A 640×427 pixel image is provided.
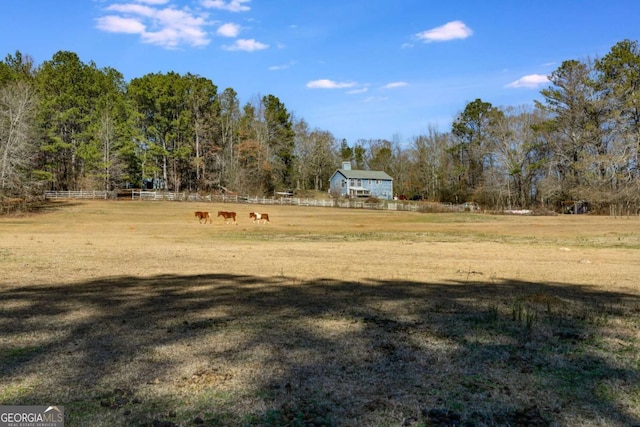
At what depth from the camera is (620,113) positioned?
58.4 meters

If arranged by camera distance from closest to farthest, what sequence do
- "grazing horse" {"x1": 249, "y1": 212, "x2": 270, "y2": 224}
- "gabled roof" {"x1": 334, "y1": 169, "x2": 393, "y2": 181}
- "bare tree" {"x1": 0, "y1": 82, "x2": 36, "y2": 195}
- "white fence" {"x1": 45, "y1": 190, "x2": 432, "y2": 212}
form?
"bare tree" {"x1": 0, "y1": 82, "x2": 36, "y2": 195} → "grazing horse" {"x1": 249, "y1": 212, "x2": 270, "y2": 224} → "white fence" {"x1": 45, "y1": 190, "x2": 432, "y2": 212} → "gabled roof" {"x1": 334, "y1": 169, "x2": 393, "y2": 181}

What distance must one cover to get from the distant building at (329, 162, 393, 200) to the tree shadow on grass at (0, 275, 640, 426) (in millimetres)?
92879

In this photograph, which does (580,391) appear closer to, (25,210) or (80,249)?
(80,249)

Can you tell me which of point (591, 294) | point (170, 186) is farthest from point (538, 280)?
point (170, 186)

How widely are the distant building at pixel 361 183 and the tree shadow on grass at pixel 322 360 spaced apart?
305 ft

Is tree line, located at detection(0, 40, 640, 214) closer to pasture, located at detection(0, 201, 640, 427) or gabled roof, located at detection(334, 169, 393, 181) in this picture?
gabled roof, located at detection(334, 169, 393, 181)

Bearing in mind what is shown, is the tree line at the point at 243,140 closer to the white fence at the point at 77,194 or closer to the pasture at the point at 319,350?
the white fence at the point at 77,194

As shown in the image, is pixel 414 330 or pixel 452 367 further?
pixel 414 330

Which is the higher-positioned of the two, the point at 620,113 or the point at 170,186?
the point at 620,113

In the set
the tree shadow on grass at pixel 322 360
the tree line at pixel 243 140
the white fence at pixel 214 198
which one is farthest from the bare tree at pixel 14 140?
the tree shadow on grass at pixel 322 360

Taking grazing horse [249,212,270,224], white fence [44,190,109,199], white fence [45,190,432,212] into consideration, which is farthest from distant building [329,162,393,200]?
grazing horse [249,212,270,224]

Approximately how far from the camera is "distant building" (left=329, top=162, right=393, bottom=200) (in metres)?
103

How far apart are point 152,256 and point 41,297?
859 cm

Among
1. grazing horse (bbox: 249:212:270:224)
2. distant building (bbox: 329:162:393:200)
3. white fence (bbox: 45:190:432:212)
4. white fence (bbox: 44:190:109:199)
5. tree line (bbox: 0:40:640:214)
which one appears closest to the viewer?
grazing horse (bbox: 249:212:270:224)
